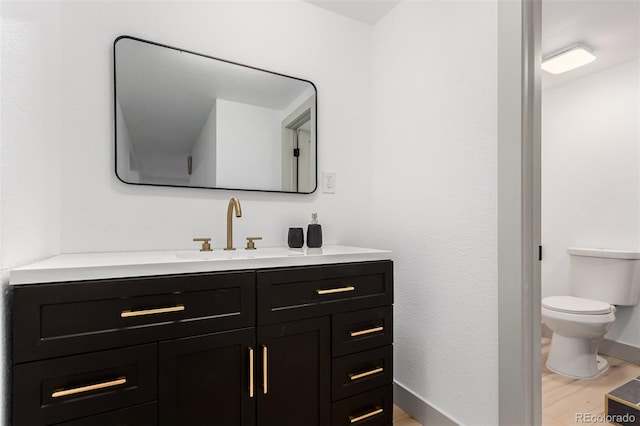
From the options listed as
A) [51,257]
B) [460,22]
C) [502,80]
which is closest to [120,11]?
[51,257]

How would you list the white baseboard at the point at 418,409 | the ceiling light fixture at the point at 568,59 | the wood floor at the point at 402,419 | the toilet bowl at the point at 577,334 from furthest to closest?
1. the ceiling light fixture at the point at 568,59
2. the toilet bowl at the point at 577,334
3. the wood floor at the point at 402,419
4. the white baseboard at the point at 418,409

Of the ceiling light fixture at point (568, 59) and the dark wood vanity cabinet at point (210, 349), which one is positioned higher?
the ceiling light fixture at point (568, 59)

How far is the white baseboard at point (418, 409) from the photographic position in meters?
1.59

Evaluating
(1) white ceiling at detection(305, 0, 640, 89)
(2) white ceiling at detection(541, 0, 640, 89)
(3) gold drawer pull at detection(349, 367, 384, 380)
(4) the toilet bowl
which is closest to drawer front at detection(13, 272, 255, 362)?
(3) gold drawer pull at detection(349, 367, 384, 380)

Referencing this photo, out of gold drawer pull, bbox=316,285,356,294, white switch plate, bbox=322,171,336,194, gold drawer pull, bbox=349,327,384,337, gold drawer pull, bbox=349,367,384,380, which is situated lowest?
gold drawer pull, bbox=349,367,384,380

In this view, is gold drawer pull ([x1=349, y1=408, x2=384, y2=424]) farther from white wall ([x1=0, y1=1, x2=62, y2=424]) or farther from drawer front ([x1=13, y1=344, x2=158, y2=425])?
white wall ([x1=0, y1=1, x2=62, y2=424])

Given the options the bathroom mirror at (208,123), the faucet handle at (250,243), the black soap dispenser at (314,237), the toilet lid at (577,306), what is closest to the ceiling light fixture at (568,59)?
the toilet lid at (577,306)

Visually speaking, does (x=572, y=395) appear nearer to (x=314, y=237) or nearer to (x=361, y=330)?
(x=361, y=330)

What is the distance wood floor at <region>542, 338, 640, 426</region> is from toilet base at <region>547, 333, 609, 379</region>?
4cm

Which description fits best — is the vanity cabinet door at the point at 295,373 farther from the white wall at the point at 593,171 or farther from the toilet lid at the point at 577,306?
the white wall at the point at 593,171

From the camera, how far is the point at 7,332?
89 centimetres

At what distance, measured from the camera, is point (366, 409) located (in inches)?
56.6

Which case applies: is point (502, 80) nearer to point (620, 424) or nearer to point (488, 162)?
point (488, 162)

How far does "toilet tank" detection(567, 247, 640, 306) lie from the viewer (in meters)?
2.43
